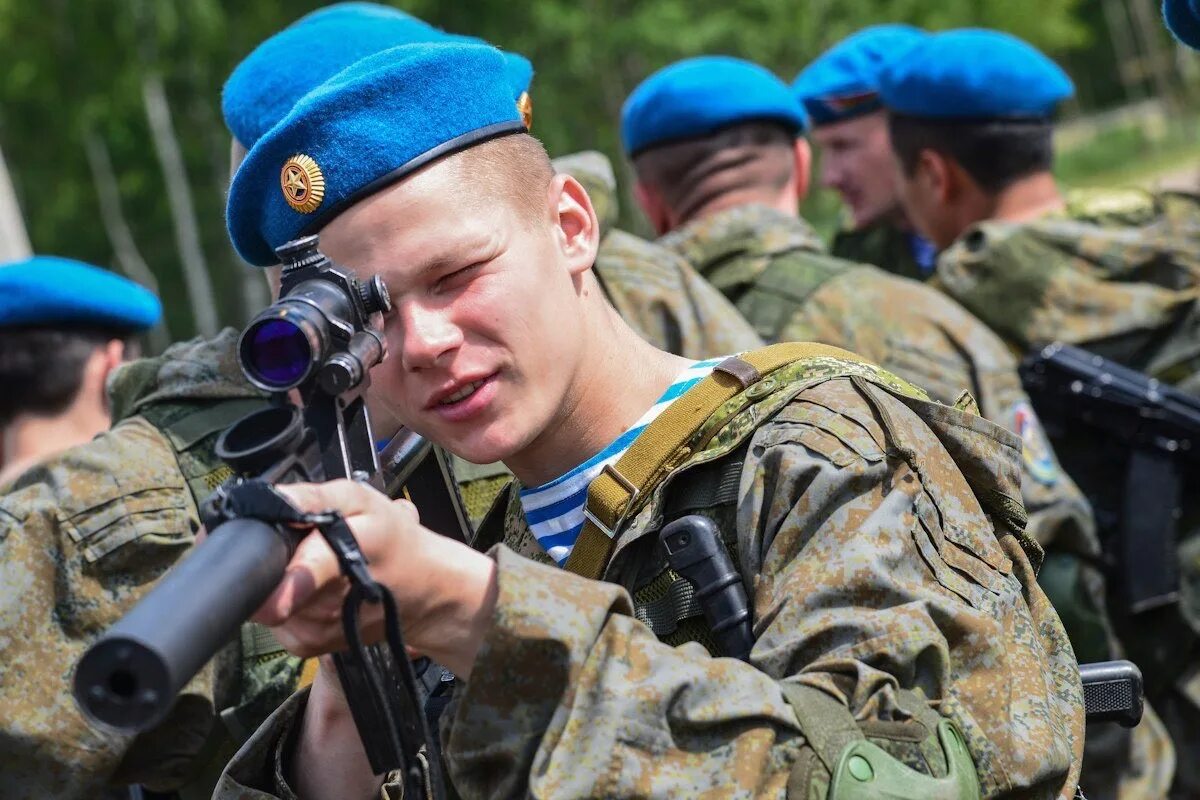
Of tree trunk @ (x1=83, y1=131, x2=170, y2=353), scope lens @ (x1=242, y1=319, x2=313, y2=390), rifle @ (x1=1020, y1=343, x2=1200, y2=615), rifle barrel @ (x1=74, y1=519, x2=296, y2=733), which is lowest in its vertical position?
tree trunk @ (x1=83, y1=131, x2=170, y2=353)

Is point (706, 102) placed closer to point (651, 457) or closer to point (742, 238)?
point (742, 238)

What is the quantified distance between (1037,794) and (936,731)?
205 mm

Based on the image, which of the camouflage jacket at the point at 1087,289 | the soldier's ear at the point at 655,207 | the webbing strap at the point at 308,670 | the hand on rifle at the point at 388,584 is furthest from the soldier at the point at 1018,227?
the hand on rifle at the point at 388,584

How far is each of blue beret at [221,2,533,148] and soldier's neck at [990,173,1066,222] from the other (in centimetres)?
259

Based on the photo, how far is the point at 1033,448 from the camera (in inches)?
169

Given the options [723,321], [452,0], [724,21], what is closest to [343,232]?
[723,321]

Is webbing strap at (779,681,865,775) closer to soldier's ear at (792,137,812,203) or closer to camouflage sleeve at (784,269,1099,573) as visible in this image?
camouflage sleeve at (784,269,1099,573)

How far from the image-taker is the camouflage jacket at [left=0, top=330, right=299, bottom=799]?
3006 millimetres

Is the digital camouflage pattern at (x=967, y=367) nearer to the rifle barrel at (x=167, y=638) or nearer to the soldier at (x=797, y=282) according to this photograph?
the soldier at (x=797, y=282)

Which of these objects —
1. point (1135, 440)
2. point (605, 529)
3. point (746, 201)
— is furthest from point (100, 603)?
point (1135, 440)

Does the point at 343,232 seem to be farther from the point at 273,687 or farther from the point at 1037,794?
the point at 273,687

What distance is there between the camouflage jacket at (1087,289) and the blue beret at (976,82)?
639mm

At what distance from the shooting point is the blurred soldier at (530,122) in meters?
3.41

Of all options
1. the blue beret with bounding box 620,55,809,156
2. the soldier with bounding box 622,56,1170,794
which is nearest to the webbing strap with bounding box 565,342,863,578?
the soldier with bounding box 622,56,1170,794
